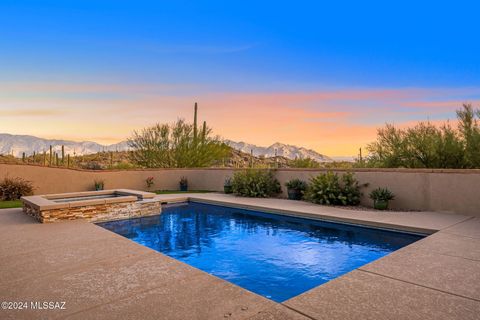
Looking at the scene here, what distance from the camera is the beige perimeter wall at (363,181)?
7668mm

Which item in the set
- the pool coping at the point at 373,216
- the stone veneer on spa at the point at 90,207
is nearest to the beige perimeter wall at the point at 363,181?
the pool coping at the point at 373,216

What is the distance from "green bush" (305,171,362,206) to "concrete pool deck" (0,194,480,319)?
3.76 m

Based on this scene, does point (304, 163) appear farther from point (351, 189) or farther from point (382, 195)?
point (382, 195)

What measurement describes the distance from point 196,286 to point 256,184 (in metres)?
8.54

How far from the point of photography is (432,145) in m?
9.85

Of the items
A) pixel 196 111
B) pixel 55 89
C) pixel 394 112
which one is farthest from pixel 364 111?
pixel 55 89

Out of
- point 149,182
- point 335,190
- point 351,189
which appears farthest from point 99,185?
point 351,189

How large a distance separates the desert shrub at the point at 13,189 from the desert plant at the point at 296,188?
9.70 meters

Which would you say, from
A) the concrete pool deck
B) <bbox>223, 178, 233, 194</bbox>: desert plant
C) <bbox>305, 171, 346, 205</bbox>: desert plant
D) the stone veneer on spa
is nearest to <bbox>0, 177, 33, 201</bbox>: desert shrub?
the stone veneer on spa

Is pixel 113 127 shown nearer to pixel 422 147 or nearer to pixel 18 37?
pixel 18 37

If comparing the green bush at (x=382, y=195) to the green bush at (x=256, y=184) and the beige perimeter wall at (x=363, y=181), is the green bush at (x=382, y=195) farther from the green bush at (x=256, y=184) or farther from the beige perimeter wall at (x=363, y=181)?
the green bush at (x=256, y=184)

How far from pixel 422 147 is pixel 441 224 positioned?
4.41m

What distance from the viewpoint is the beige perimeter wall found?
767cm

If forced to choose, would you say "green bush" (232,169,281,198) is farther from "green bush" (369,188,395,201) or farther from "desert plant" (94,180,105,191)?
"desert plant" (94,180,105,191)
